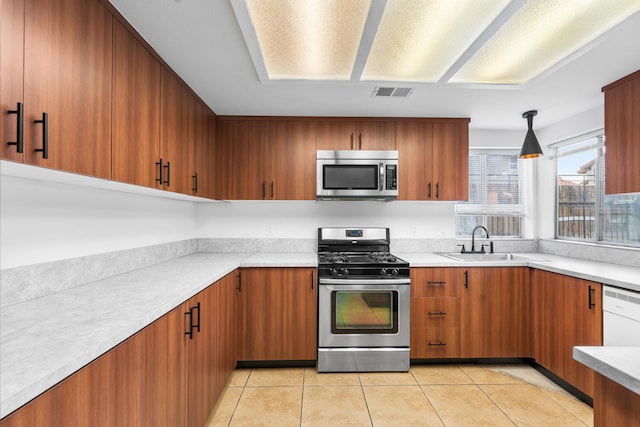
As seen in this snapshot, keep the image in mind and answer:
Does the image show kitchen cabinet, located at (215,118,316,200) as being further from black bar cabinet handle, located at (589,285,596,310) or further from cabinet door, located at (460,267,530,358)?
black bar cabinet handle, located at (589,285,596,310)

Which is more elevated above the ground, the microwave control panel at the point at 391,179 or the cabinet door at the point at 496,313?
the microwave control panel at the point at 391,179

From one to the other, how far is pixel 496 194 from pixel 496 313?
1.45 m

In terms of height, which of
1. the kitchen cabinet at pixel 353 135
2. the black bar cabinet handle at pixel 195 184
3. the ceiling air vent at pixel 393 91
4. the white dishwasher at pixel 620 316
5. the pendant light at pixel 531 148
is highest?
the ceiling air vent at pixel 393 91

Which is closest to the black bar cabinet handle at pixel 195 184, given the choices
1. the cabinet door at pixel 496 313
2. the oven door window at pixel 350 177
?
the oven door window at pixel 350 177

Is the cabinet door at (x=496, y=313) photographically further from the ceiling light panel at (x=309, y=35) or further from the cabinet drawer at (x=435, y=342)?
the ceiling light panel at (x=309, y=35)

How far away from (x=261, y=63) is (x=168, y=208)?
1.52 meters

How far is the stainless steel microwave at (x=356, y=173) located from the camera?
3018mm

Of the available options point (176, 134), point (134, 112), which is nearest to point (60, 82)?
point (134, 112)

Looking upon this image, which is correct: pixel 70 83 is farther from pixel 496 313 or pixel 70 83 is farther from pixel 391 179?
pixel 496 313

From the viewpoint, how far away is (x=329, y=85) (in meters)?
2.34

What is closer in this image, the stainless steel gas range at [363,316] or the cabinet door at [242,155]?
the stainless steel gas range at [363,316]

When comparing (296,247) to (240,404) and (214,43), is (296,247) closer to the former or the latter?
(240,404)

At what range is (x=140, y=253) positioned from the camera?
230 cm

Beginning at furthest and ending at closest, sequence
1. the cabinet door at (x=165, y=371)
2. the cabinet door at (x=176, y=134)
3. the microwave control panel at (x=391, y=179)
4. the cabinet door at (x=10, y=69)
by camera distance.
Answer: the microwave control panel at (x=391, y=179) → the cabinet door at (x=176, y=134) → the cabinet door at (x=165, y=371) → the cabinet door at (x=10, y=69)
